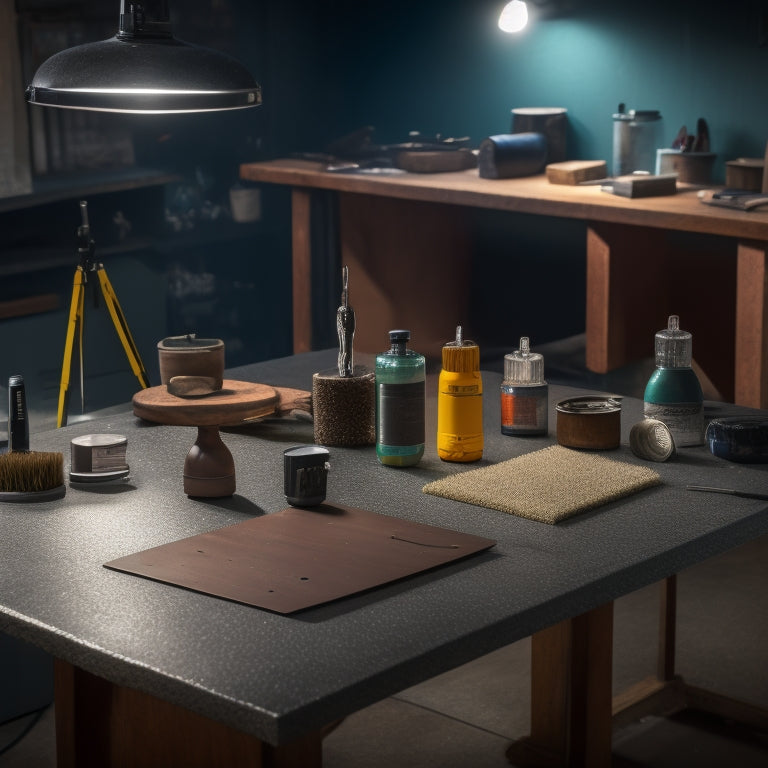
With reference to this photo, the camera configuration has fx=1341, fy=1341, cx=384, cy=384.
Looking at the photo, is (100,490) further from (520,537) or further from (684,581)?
(684,581)

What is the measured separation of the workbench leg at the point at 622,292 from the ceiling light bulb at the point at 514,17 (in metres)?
0.98

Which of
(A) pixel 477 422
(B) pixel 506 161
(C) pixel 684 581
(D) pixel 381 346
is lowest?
(C) pixel 684 581

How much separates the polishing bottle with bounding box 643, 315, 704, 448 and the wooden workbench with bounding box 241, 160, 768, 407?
4.17 feet

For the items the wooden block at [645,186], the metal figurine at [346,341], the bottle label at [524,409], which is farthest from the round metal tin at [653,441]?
the wooden block at [645,186]

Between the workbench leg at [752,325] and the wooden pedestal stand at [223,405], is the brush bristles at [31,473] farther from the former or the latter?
the workbench leg at [752,325]

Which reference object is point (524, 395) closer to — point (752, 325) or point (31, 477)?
point (31, 477)

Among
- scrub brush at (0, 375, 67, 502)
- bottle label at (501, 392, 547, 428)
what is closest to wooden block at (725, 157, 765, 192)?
bottle label at (501, 392, 547, 428)

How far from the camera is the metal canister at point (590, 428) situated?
2400mm

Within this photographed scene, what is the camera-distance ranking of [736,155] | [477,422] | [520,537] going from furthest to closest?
[736,155]
[477,422]
[520,537]

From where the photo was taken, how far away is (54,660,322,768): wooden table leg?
1777 millimetres

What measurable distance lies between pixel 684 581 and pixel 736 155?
4.58 ft

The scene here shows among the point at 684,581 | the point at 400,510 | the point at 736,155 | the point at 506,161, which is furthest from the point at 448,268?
the point at 400,510

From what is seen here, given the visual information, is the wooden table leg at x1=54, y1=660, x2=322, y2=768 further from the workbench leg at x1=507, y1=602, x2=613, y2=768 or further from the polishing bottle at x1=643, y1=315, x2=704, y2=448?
the polishing bottle at x1=643, y1=315, x2=704, y2=448

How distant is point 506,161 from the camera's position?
443cm
